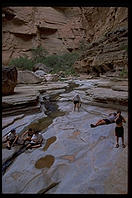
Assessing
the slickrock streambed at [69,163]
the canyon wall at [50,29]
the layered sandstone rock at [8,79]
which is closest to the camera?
the slickrock streambed at [69,163]

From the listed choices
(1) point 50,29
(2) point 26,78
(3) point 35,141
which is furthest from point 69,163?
(1) point 50,29

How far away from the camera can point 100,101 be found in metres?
6.59

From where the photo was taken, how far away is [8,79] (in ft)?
23.1

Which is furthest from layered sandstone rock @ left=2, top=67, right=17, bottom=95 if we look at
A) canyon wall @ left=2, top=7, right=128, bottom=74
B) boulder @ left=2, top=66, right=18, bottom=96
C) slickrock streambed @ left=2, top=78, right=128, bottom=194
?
canyon wall @ left=2, top=7, right=128, bottom=74

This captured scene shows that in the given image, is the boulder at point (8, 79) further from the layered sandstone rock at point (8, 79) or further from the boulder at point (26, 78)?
the boulder at point (26, 78)

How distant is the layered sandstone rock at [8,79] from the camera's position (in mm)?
7025

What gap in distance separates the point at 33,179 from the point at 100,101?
4.73 metres

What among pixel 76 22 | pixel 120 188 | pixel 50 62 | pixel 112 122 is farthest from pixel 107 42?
pixel 76 22

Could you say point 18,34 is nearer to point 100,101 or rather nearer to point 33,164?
point 100,101

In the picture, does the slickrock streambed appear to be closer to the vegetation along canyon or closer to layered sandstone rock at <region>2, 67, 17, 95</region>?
the vegetation along canyon

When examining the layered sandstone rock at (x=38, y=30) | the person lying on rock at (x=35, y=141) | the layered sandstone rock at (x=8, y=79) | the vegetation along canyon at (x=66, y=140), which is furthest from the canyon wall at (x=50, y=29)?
the person lying on rock at (x=35, y=141)

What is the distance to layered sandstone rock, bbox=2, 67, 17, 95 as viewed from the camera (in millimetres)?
7025

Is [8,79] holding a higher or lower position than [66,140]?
higher

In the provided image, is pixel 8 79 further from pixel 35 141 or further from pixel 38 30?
pixel 38 30
